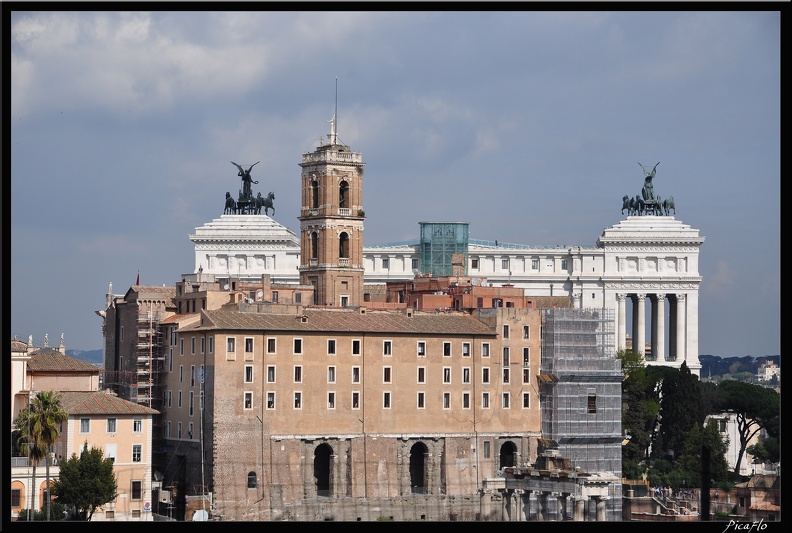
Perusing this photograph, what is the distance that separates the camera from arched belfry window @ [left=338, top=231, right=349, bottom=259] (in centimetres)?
7819

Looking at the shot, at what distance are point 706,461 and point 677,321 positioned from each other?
8879 cm

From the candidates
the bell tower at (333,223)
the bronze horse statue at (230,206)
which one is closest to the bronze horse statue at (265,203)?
the bronze horse statue at (230,206)

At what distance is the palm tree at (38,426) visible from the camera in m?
53.7

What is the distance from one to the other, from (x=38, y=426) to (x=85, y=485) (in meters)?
2.39

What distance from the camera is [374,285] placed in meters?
108

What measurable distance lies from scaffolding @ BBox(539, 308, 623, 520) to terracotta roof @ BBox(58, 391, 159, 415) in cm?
1580

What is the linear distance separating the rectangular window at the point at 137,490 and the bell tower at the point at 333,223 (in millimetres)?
19007

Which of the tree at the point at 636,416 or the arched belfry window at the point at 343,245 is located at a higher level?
the arched belfry window at the point at 343,245

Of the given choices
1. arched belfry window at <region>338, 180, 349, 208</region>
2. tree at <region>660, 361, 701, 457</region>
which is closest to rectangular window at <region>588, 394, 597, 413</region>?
tree at <region>660, 361, 701, 457</region>

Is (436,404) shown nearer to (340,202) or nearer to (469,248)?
(340,202)

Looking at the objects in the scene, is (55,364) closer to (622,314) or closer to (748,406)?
(748,406)

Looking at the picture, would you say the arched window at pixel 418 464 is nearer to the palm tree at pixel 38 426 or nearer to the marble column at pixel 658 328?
the palm tree at pixel 38 426

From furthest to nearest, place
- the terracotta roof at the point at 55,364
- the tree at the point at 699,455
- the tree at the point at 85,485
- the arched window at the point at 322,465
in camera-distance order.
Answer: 1. the tree at the point at 699,455
2. the arched window at the point at 322,465
3. the terracotta roof at the point at 55,364
4. the tree at the point at 85,485
